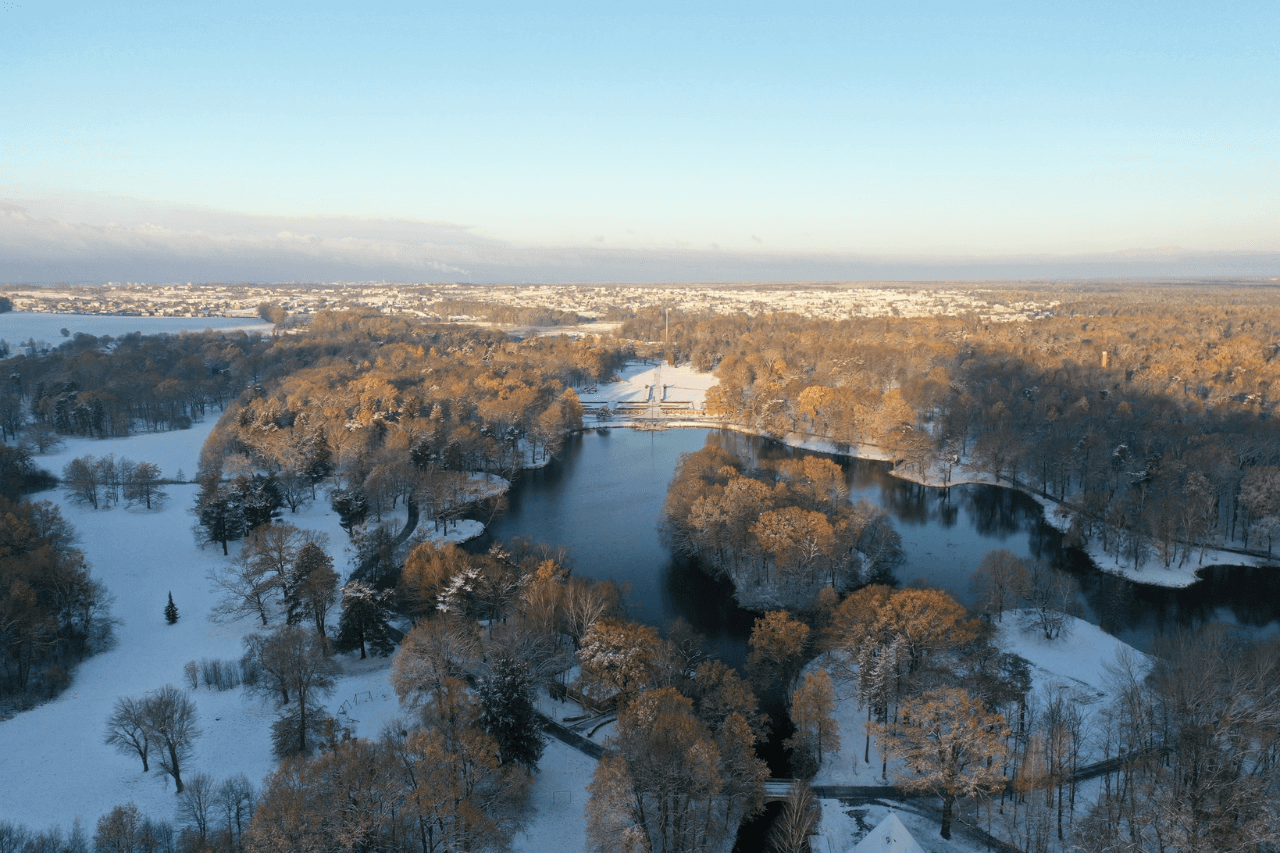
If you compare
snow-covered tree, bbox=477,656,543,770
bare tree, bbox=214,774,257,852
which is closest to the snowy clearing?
bare tree, bbox=214,774,257,852

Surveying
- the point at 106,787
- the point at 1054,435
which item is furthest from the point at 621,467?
the point at 106,787

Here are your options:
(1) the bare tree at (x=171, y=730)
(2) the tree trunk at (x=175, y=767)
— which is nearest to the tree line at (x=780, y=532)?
(1) the bare tree at (x=171, y=730)

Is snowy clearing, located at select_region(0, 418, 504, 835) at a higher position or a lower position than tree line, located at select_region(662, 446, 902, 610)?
lower

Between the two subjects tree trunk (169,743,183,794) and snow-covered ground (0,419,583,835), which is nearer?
snow-covered ground (0,419,583,835)

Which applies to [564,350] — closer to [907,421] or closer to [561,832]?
[907,421]

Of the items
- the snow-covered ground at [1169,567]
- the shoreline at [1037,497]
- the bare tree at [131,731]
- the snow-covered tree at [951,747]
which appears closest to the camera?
the snow-covered tree at [951,747]

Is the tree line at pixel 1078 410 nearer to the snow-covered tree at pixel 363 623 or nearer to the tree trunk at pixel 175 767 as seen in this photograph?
the snow-covered tree at pixel 363 623

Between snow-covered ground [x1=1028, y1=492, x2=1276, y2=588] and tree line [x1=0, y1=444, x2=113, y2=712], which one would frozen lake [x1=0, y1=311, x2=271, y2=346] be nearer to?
tree line [x1=0, y1=444, x2=113, y2=712]
